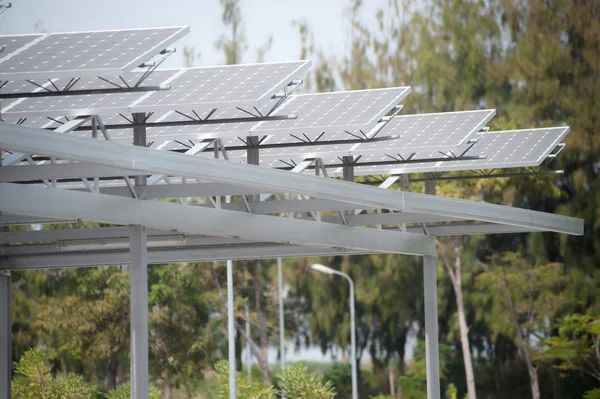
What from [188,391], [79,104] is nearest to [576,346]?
[188,391]

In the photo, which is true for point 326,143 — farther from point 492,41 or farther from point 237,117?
point 492,41

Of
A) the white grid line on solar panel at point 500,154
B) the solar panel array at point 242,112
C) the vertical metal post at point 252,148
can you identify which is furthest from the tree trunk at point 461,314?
the vertical metal post at point 252,148

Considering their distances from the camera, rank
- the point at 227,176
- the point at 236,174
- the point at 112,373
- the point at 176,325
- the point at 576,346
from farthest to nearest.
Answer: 1. the point at 112,373
2. the point at 176,325
3. the point at 576,346
4. the point at 236,174
5. the point at 227,176

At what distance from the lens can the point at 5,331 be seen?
682 inches

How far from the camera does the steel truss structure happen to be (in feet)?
37.1

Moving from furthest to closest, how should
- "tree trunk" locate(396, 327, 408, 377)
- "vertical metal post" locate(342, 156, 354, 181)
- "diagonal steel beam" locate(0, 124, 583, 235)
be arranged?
"tree trunk" locate(396, 327, 408, 377) → "vertical metal post" locate(342, 156, 354, 181) → "diagonal steel beam" locate(0, 124, 583, 235)

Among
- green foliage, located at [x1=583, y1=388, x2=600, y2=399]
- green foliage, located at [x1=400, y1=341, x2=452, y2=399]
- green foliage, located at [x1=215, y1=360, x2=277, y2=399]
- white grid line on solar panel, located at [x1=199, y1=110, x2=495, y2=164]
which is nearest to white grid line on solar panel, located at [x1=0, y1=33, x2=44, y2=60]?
white grid line on solar panel, located at [x1=199, y1=110, x2=495, y2=164]

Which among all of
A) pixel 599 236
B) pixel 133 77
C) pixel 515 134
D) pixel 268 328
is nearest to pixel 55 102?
pixel 133 77

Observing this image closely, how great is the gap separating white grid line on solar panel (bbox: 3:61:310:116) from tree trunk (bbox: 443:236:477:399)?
916 inches

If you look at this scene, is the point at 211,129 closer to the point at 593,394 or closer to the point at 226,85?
the point at 226,85

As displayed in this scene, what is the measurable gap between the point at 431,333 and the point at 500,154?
3.56 meters

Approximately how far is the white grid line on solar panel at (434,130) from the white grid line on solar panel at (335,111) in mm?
1033

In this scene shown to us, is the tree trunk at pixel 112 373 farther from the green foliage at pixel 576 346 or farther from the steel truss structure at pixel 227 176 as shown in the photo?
the steel truss structure at pixel 227 176

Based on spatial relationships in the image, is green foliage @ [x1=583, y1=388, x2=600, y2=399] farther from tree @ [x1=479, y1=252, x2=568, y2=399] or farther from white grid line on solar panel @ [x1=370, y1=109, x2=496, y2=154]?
white grid line on solar panel @ [x1=370, y1=109, x2=496, y2=154]
